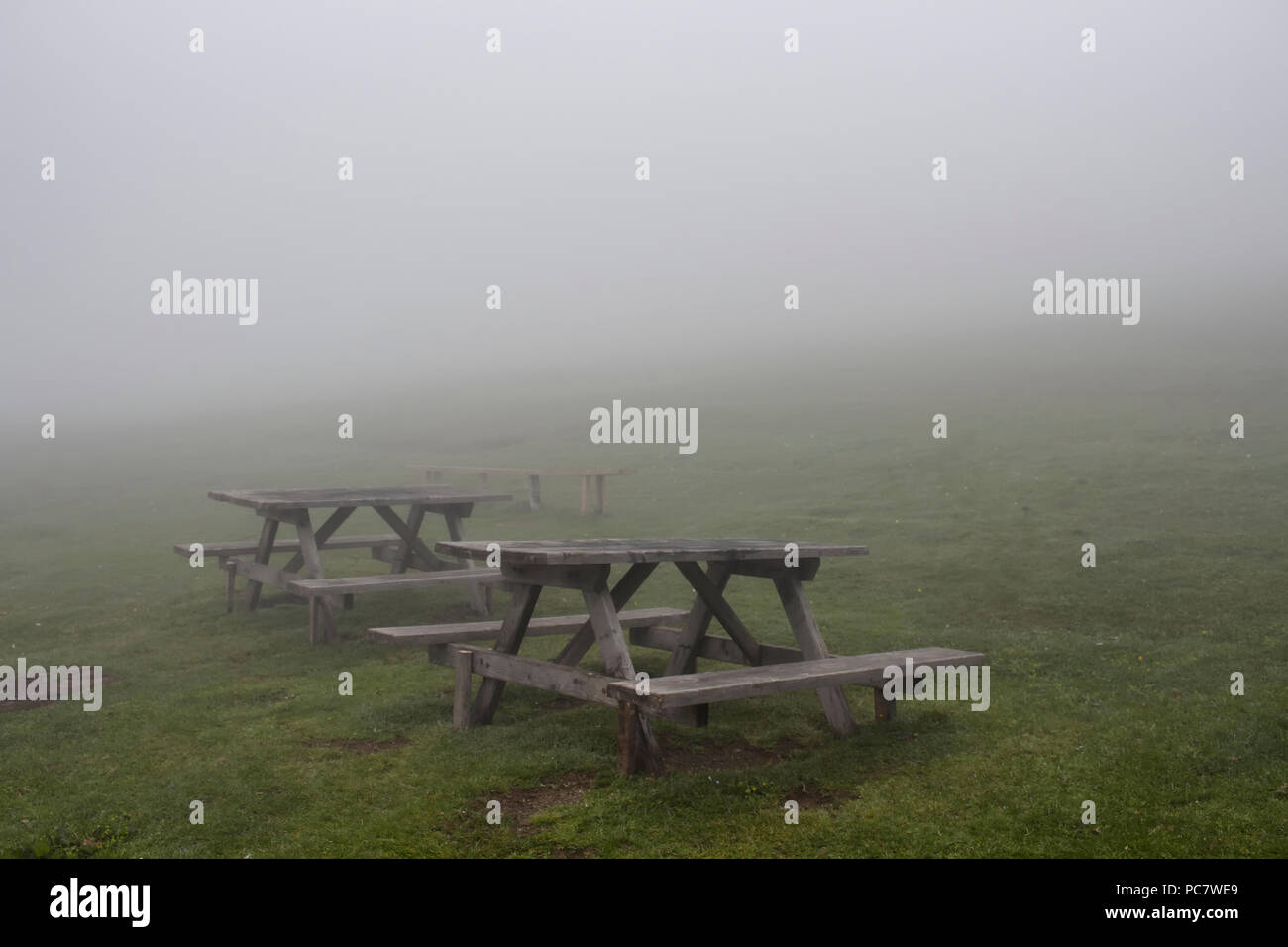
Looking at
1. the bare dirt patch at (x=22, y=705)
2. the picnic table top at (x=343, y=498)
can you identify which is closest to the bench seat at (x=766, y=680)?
the bare dirt patch at (x=22, y=705)

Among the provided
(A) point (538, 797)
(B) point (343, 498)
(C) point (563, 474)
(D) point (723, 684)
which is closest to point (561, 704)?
(A) point (538, 797)

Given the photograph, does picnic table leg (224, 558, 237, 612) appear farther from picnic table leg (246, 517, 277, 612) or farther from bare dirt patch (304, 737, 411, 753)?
bare dirt patch (304, 737, 411, 753)

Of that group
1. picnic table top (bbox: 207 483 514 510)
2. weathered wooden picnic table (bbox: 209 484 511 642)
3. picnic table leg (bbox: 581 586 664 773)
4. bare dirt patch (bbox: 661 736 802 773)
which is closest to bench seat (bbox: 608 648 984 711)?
picnic table leg (bbox: 581 586 664 773)

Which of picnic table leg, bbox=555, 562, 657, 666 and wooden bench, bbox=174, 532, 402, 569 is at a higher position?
wooden bench, bbox=174, 532, 402, 569

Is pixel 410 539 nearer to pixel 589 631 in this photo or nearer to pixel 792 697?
pixel 589 631

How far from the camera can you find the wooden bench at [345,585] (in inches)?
403

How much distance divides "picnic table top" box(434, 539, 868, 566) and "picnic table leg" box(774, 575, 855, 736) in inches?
10.3

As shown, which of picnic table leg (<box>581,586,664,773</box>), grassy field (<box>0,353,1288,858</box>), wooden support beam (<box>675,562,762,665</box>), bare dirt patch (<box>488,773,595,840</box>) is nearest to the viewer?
grassy field (<box>0,353,1288,858</box>)

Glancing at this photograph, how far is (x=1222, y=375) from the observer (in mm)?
26969

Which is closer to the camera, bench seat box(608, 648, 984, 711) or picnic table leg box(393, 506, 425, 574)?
bench seat box(608, 648, 984, 711)

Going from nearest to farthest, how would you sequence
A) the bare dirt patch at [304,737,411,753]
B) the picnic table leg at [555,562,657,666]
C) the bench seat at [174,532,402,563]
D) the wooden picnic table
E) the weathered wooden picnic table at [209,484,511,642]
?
the wooden picnic table, the bare dirt patch at [304,737,411,753], the picnic table leg at [555,562,657,666], the weathered wooden picnic table at [209,484,511,642], the bench seat at [174,532,402,563]

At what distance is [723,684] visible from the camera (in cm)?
629

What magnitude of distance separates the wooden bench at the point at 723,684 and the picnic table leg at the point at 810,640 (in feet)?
0.80

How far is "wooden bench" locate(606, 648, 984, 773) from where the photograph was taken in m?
6.12
